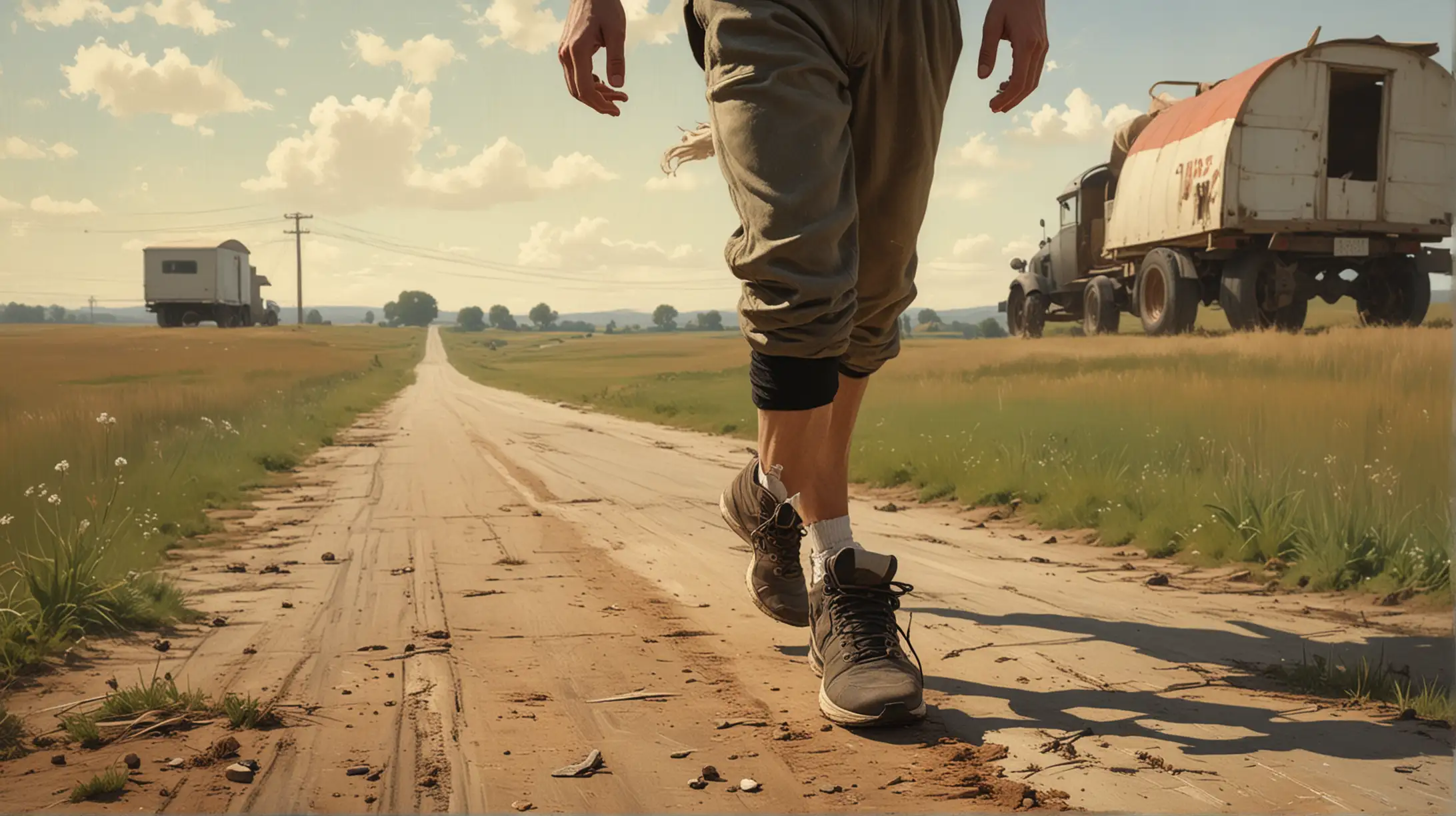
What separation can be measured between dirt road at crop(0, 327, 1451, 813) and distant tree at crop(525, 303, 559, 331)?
182953 mm

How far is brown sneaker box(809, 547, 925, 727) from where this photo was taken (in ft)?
6.68

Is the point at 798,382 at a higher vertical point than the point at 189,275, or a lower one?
lower

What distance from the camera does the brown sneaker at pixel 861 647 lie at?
6.68ft

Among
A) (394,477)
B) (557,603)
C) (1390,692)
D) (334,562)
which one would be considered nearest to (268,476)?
(394,477)

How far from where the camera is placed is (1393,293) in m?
14.4

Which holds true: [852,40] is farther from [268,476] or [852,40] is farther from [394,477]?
[268,476]

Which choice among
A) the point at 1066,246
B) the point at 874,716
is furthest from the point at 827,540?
the point at 1066,246

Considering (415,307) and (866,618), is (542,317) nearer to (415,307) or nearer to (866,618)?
(415,307)

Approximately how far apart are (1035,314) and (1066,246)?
181 centimetres

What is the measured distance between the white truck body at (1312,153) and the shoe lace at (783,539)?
1232 centimetres

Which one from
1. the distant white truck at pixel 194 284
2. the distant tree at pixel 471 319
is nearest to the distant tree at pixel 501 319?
the distant tree at pixel 471 319

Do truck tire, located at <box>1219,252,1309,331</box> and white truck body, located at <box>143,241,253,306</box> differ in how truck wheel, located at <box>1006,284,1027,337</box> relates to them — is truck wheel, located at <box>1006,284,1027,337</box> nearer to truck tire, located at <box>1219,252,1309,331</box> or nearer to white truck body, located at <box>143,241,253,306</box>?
truck tire, located at <box>1219,252,1309,331</box>

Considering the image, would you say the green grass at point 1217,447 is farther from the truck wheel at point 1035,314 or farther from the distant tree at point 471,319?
the distant tree at point 471,319

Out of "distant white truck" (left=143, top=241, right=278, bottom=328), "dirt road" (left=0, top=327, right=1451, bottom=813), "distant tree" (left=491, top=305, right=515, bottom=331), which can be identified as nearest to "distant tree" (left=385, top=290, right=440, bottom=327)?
"distant tree" (left=491, top=305, right=515, bottom=331)
